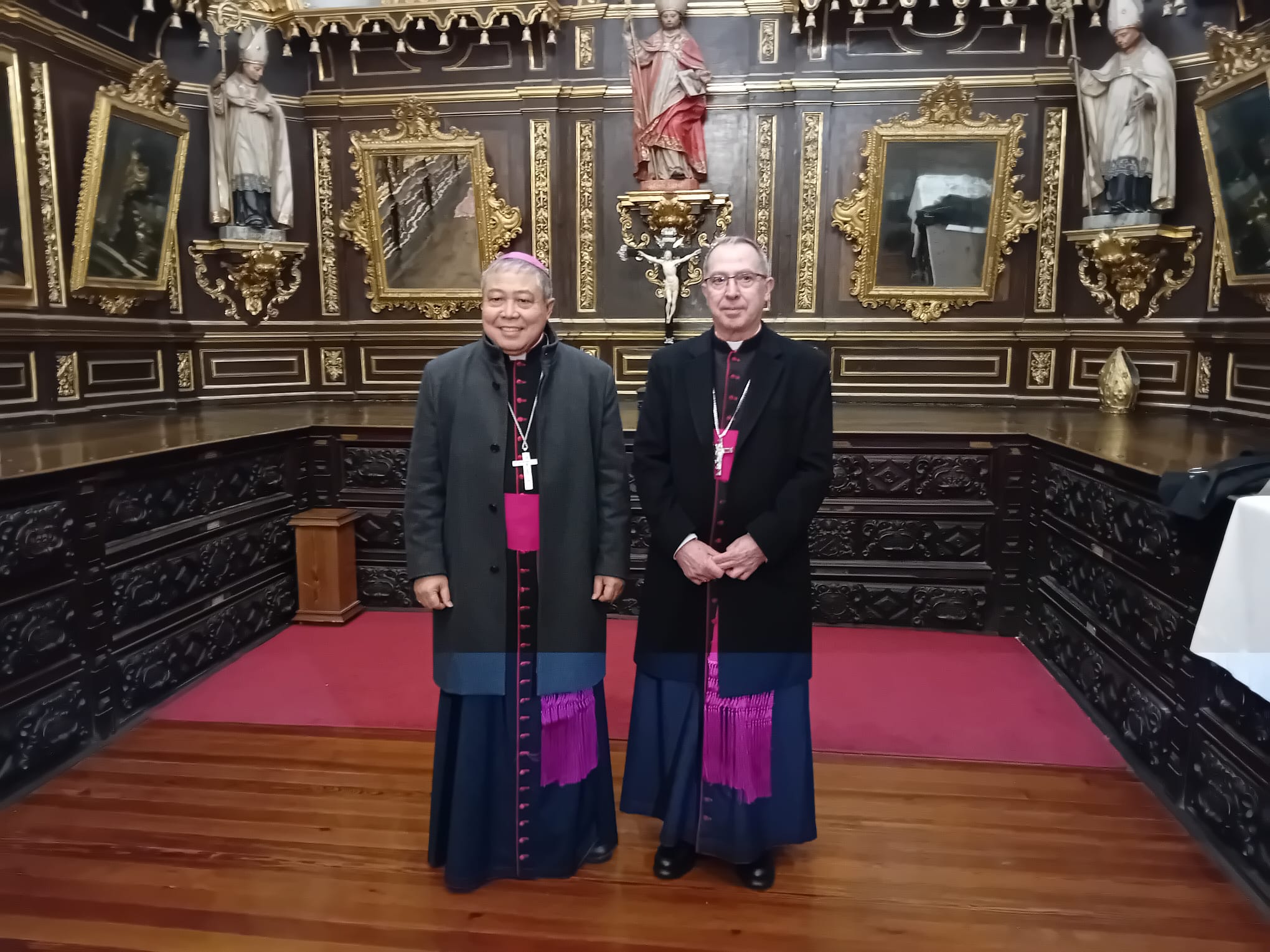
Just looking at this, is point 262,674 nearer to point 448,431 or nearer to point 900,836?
point 448,431

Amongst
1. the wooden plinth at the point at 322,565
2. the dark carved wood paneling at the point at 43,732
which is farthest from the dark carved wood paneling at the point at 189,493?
the dark carved wood paneling at the point at 43,732

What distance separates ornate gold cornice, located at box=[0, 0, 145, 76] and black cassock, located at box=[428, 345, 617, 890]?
4.20m

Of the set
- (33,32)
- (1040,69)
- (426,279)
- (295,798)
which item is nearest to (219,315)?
(426,279)

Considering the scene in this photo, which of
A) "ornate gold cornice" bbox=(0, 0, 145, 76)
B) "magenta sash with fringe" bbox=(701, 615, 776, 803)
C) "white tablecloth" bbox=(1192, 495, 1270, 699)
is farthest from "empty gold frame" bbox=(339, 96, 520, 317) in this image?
"white tablecloth" bbox=(1192, 495, 1270, 699)

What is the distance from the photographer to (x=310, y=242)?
6574 mm

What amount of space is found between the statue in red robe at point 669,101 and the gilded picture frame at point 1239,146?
117 inches

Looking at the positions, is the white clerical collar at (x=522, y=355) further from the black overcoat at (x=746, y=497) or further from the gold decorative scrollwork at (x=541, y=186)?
the gold decorative scrollwork at (x=541, y=186)

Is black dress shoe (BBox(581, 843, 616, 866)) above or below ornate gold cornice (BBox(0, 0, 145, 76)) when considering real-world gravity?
below

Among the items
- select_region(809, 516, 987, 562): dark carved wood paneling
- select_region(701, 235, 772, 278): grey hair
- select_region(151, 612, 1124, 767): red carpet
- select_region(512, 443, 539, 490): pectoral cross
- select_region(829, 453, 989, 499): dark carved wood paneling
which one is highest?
select_region(701, 235, 772, 278): grey hair

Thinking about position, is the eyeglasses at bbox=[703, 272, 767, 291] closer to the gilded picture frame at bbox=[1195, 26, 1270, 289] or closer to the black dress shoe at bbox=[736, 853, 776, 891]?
the black dress shoe at bbox=[736, 853, 776, 891]

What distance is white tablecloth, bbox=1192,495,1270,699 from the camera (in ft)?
7.41

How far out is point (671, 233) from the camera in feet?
20.0

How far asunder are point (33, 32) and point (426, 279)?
264 cm

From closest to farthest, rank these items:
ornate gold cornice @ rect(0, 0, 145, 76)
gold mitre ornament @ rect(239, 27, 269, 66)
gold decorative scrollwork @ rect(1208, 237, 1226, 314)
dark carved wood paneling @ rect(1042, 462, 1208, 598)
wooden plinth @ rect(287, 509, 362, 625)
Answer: dark carved wood paneling @ rect(1042, 462, 1208, 598), ornate gold cornice @ rect(0, 0, 145, 76), wooden plinth @ rect(287, 509, 362, 625), gold decorative scrollwork @ rect(1208, 237, 1226, 314), gold mitre ornament @ rect(239, 27, 269, 66)
